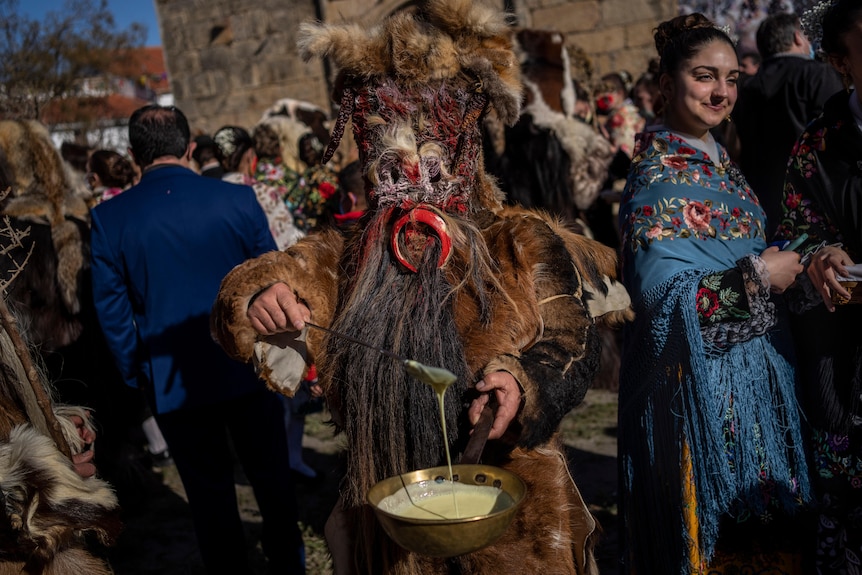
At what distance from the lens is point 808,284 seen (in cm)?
224

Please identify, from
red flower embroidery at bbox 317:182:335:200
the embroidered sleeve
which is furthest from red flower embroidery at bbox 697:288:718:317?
red flower embroidery at bbox 317:182:335:200

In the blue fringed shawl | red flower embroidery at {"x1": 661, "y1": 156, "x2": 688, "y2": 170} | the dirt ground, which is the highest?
red flower embroidery at {"x1": 661, "y1": 156, "x2": 688, "y2": 170}

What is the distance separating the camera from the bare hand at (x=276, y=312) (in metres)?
2.03

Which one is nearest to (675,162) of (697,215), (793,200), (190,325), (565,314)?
(697,215)

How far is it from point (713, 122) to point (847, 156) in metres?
0.44

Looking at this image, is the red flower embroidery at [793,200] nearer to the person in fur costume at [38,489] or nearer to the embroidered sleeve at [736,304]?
the embroidered sleeve at [736,304]

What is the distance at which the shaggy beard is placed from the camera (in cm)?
194

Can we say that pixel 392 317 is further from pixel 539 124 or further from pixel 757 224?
pixel 539 124

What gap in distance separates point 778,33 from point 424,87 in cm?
286

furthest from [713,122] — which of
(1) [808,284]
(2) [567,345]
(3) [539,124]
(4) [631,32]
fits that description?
(4) [631,32]

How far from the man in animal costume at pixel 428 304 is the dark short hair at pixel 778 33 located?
2614mm

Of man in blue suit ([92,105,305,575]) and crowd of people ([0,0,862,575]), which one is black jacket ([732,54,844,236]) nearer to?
crowd of people ([0,0,862,575])

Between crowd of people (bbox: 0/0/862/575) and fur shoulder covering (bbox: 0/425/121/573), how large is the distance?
51 cm

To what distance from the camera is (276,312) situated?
2.03 metres
